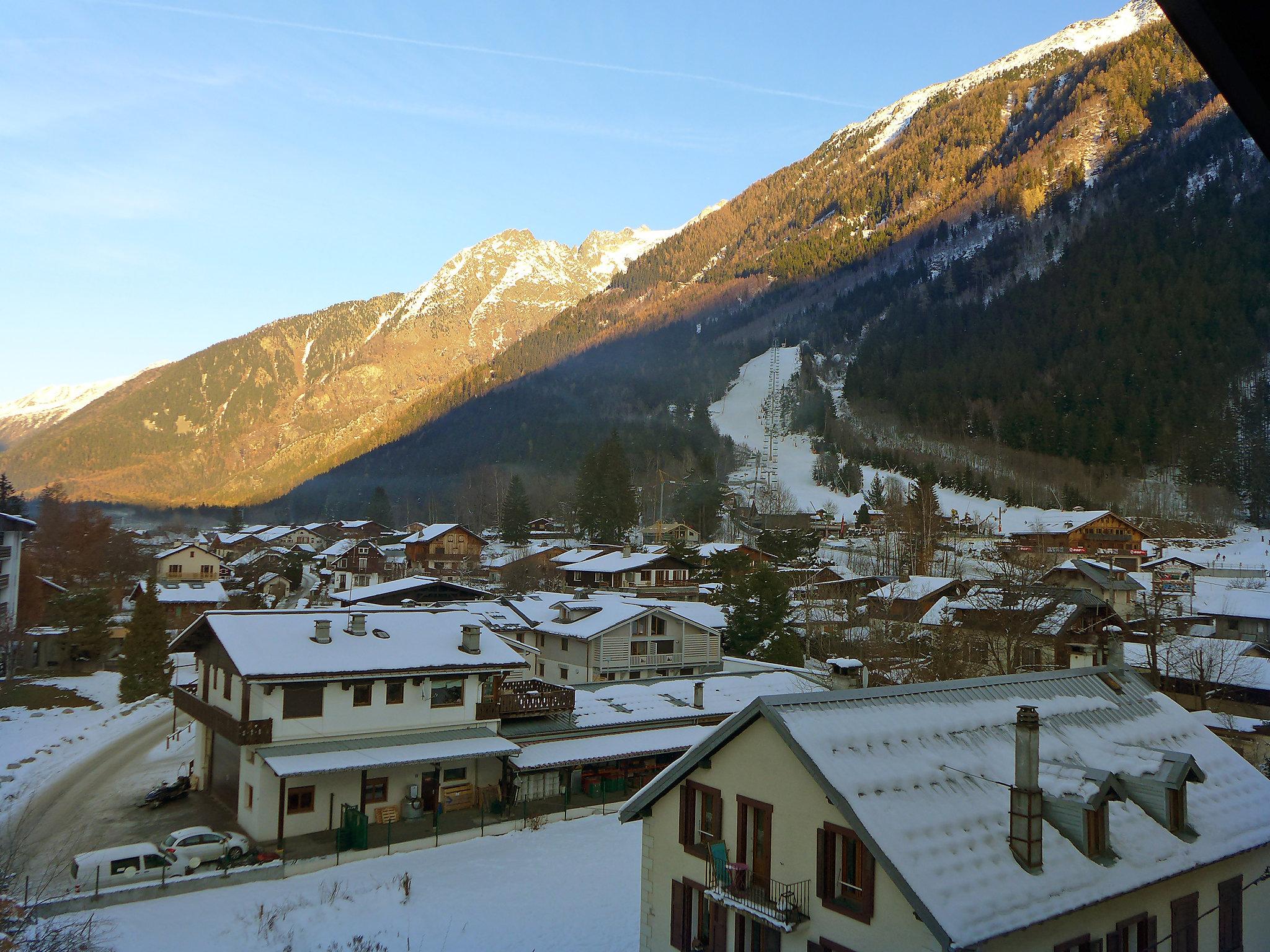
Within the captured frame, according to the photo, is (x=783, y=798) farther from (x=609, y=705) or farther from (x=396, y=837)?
(x=609, y=705)

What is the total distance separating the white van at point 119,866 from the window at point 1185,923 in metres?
20.8

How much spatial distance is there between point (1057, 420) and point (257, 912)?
169 metres

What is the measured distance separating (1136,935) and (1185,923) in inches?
55.5

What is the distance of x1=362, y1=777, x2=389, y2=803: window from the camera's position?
25625 millimetres

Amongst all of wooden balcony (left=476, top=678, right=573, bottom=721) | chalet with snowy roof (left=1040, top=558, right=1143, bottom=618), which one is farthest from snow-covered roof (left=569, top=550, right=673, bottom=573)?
wooden balcony (left=476, top=678, right=573, bottom=721)

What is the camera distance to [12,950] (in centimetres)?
1257

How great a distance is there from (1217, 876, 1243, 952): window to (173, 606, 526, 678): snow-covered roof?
2010 cm

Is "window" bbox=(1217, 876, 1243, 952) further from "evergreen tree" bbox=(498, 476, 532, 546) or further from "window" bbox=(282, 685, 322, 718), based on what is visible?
"evergreen tree" bbox=(498, 476, 532, 546)

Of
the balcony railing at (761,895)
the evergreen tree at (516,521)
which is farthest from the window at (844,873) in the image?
the evergreen tree at (516,521)

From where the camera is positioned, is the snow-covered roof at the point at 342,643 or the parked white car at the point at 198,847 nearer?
the parked white car at the point at 198,847

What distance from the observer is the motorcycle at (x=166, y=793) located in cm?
2689

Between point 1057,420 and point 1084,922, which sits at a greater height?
point 1057,420

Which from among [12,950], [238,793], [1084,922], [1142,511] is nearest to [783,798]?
[1084,922]

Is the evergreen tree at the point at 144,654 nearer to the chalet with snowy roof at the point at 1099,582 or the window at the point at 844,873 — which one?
the window at the point at 844,873
